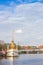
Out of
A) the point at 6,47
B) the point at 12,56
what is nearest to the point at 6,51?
the point at 6,47

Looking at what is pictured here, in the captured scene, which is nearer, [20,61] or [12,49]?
[20,61]

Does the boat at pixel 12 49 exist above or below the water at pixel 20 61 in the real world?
above

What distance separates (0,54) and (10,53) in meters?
0.48

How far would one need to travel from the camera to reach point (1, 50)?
8.84 m

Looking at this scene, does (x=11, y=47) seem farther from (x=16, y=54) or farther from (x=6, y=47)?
(x=16, y=54)

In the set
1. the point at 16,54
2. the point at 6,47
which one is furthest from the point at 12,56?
the point at 6,47

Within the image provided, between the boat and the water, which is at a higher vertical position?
the boat

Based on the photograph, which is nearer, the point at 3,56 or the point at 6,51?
the point at 6,51

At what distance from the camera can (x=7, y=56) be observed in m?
9.50

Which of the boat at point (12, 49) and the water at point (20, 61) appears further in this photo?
the boat at point (12, 49)

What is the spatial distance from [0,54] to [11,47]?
3.02 ft

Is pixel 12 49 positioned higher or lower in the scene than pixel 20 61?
higher

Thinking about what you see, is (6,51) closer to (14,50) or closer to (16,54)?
Result: (14,50)

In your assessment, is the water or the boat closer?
the water
